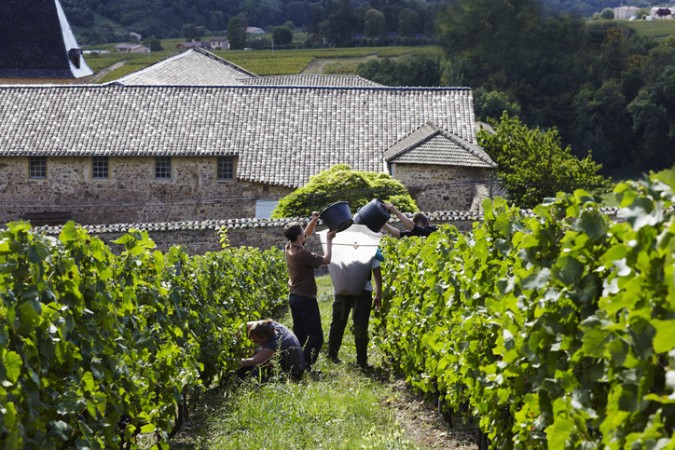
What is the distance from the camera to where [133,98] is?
39.2 m

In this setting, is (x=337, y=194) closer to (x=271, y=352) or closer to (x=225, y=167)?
(x=225, y=167)

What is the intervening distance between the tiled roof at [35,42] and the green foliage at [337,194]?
114ft

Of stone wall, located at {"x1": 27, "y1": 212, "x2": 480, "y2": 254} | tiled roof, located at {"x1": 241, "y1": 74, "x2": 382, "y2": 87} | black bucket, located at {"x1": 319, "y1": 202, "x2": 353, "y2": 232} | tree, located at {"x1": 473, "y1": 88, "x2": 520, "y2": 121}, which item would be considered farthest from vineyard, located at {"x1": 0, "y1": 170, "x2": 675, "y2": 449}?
tree, located at {"x1": 473, "y1": 88, "x2": 520, "y2": 121}

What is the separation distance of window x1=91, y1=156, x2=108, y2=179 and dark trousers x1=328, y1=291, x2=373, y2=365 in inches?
1045

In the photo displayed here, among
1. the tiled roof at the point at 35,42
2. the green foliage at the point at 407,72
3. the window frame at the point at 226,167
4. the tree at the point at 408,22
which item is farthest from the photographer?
the tree at the point at 408,22

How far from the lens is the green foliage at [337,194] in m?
27.5

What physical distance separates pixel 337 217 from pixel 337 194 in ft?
57.4

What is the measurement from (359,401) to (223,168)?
28052 millimetres

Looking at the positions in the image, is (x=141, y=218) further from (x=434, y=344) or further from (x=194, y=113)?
(x=434, y=344)

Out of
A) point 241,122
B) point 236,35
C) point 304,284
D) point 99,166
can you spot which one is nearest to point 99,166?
point 99,166

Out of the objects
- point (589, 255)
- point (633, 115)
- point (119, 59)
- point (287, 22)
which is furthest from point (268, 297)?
point (287, 22)

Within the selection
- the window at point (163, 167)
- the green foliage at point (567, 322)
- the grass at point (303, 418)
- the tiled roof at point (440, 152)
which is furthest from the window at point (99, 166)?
the green foliage at point (567, 322)

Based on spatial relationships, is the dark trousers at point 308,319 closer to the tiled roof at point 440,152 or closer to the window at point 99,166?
the tiled roof at point 440,152

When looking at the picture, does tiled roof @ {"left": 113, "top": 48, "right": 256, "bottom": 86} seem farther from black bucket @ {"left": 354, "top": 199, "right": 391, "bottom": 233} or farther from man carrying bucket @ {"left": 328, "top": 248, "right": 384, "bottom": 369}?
man carrying bucket @ {"left": 328, "top": 248, "right": 384, "bottom": 369}
